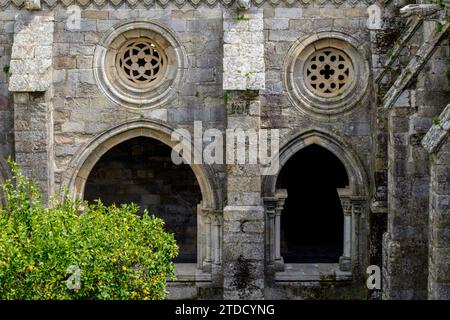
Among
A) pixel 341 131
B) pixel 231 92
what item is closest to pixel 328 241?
pixel 341 131

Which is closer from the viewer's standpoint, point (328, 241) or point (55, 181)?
point (55, 181)

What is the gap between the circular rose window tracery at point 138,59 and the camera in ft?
57.1

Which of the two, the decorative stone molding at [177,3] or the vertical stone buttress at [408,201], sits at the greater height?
the decorative stone molding at [177,3]

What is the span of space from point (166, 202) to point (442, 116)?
398 inches

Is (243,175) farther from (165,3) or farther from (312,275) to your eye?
(165,3)

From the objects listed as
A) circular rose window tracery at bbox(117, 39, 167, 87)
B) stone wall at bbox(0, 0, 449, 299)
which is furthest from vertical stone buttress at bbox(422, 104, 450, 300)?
circular rose window tracery at bbox(117, 39, 167, 87)

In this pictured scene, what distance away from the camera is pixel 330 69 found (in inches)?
690

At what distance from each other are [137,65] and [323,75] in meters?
3.64

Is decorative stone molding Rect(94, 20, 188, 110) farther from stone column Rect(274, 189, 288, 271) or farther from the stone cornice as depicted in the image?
stone column Rect(274, 189, 288, 271)

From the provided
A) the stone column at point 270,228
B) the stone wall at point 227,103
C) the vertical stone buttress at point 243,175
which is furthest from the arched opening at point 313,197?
the vertical stone buttress at point 243,175

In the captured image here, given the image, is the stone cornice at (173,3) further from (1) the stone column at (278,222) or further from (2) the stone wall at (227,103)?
(1) the stone column at (278,222)

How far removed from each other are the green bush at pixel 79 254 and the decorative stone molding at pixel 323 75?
16.1 ft

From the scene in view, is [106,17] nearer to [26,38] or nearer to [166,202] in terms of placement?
[26,38]

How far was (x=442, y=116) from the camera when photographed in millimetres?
12711
